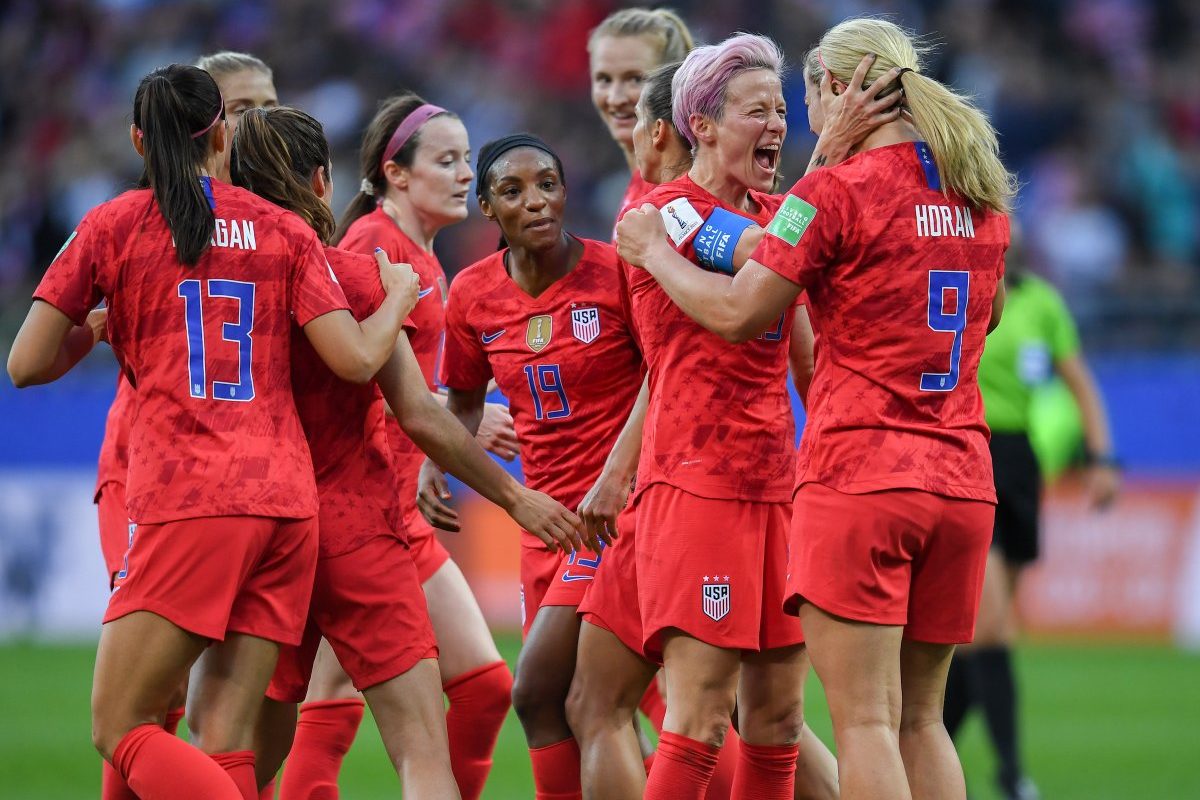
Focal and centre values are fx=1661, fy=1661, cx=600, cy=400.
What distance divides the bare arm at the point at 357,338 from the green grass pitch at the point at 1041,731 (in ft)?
12.8

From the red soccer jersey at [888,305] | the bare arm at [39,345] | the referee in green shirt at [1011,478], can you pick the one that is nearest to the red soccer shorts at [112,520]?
the bare arm at [39,345]

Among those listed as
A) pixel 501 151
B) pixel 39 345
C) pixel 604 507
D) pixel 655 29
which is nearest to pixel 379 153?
pixel 501 151

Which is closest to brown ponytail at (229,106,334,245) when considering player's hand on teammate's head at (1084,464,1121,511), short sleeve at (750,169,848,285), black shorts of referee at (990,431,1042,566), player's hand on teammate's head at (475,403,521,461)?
player's hand on teammate's head at (475,403,521,461)

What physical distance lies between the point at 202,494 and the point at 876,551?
1840mm

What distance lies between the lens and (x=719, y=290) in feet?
15.3

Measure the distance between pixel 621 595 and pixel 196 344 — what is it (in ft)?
4.89

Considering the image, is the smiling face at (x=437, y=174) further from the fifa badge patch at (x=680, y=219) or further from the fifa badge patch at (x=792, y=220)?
the fifa badge patch at (x=792, y=220)

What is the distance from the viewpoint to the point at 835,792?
5.55 m

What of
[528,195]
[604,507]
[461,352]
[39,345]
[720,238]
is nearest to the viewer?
[39,345]

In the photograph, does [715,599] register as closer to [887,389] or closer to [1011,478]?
[887,389]

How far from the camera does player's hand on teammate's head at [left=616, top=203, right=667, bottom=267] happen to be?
16.1 ft

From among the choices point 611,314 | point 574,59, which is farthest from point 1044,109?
point 611,314

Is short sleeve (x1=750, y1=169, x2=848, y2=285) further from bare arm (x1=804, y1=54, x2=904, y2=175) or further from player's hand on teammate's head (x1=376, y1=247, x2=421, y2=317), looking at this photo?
player's hand on teammate's head (x1=376, y1=247, x2=421, y2=317)

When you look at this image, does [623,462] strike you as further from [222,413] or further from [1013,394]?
[1013,394]
